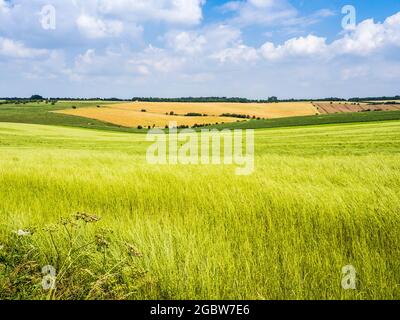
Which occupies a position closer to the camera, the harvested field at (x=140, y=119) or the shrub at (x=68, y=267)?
the shrub at (x=68, y=267)

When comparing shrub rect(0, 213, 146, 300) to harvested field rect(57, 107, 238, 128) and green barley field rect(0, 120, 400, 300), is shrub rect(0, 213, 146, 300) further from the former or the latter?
harvested field rect(57, 107, 238, 128)

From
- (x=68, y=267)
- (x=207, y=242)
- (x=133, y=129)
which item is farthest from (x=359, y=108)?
(x=68, y=267)

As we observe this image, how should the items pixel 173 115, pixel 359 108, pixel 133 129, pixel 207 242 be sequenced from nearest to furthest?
pixel 207 242 → pixel 133 129 → pixel 173 115 → pixel 359 108

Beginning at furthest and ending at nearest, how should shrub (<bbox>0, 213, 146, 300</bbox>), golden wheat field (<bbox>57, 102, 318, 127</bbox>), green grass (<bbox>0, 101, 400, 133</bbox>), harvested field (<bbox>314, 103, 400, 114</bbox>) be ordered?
harvested field (<bbox>314, 103, 400, 114</bbox>) < golden wheat field (<bbox>57, 102, 318, 127</bbox>) < green grass (<bbox>0, 101, 400, 133</bbox>) < shrub (<bbox>0, 213, 146, 300</bbox>)

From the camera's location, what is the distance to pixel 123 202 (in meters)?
5.82

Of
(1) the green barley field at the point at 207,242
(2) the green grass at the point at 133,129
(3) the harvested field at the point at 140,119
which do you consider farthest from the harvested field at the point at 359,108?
(1) the green barley field at the point at 207,242

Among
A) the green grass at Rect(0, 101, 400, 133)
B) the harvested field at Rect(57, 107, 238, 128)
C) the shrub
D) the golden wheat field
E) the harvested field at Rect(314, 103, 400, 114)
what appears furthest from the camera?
the harvested field at Rect(314, 103, 400, 114)

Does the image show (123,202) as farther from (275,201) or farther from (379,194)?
(379,194)

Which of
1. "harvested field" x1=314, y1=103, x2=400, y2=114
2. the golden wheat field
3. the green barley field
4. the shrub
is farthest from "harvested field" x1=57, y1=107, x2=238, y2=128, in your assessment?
the shrub

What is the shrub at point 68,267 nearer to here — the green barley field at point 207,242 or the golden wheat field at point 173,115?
the green barley field at point 207,242

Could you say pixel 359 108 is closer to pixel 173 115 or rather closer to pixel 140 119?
pixel 173 115

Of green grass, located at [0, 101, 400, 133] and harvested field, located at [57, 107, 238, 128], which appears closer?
green grass, located at [0, 101, 400, 133]
